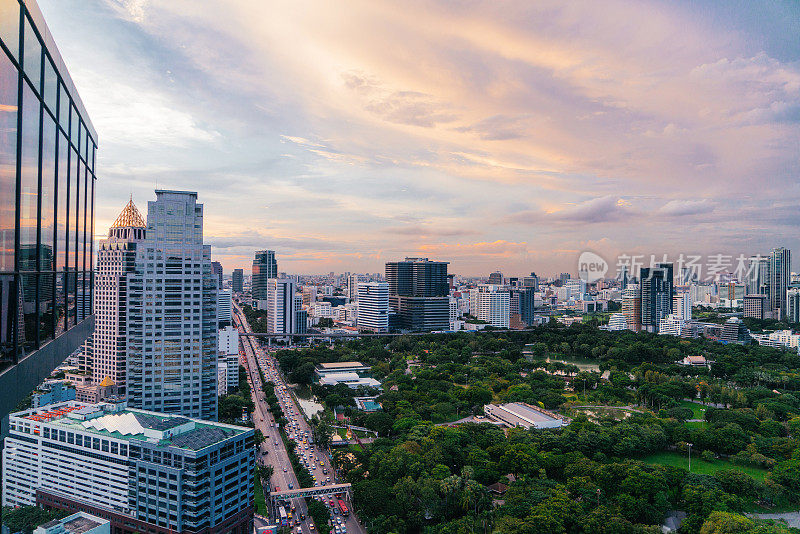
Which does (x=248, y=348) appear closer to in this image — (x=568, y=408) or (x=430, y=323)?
(x=430, y=323)

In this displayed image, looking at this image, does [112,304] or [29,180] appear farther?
[112,304]

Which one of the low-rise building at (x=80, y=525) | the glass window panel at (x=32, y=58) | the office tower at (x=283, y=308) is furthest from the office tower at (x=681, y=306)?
the glass window panel at (x=32, y=58)

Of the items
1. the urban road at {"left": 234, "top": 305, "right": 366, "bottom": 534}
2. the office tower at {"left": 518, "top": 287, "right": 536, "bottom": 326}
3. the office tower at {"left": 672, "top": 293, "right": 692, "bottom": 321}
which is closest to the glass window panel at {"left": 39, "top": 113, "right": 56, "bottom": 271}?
the urban road at {"left": 234, "top": 305, "right": 366, "bottom": 534}

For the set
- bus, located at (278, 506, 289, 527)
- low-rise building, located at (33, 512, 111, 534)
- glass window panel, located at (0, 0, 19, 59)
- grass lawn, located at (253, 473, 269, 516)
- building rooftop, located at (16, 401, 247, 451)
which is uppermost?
glass window panel, located at (0, 0, 19, 59)

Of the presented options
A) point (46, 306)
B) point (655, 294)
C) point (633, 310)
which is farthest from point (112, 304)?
point (655, 294)

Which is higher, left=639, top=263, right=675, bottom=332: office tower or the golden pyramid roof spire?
the golden pyramid roof spire

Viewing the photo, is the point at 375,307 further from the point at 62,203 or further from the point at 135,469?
the point at 62,203

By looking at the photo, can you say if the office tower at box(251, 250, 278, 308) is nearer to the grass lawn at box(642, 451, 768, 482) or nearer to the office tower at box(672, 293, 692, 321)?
the office tower at box(672, 293, 692, 321)
